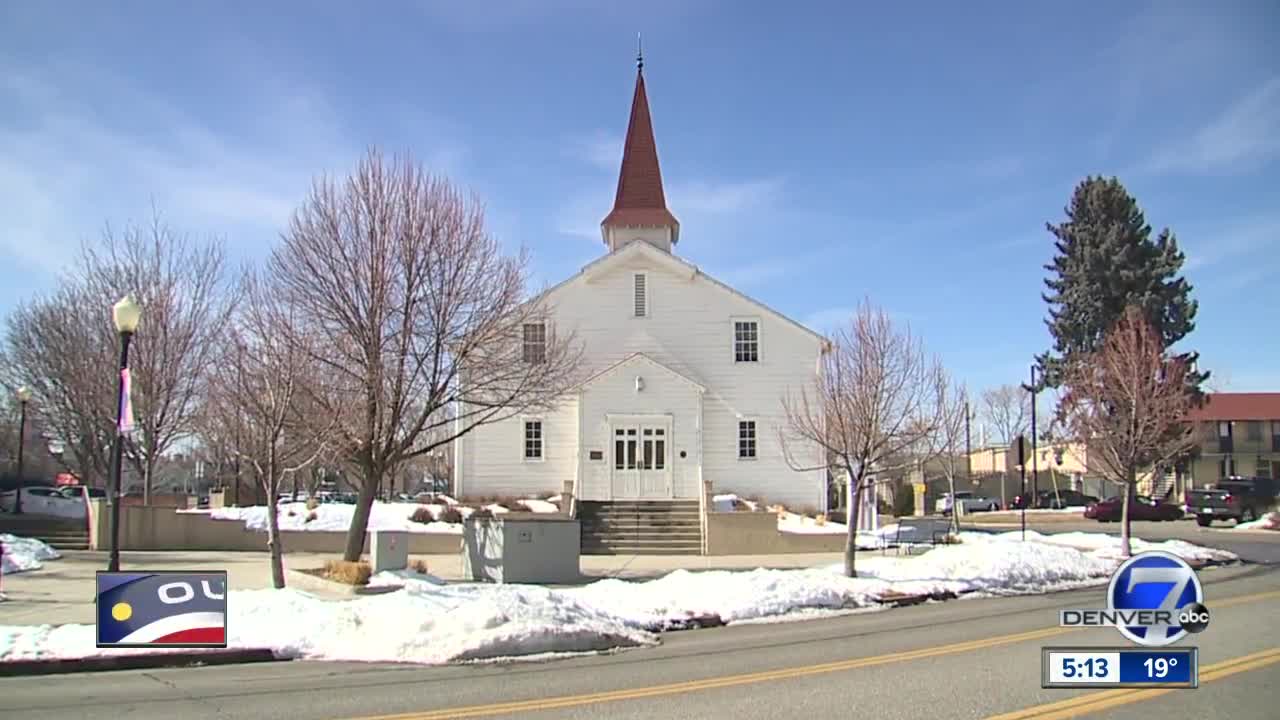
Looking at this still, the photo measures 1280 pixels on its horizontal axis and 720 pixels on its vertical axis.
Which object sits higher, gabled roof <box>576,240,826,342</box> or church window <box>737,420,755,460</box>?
gabled roof <box>576,240,826,342</box>

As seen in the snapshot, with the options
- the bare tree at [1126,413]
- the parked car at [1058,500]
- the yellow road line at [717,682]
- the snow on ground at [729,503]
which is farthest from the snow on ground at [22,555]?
the parked car at [1058,500]

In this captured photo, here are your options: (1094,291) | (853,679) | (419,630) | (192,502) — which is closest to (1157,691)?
(853,679)

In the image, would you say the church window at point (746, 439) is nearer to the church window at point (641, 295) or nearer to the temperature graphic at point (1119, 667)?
the church window at point (641, 295)

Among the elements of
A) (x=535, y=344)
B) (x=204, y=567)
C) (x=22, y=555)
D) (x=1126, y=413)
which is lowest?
(x=204, y=567)

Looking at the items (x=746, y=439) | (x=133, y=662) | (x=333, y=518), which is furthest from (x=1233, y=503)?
(x=133, y=662)

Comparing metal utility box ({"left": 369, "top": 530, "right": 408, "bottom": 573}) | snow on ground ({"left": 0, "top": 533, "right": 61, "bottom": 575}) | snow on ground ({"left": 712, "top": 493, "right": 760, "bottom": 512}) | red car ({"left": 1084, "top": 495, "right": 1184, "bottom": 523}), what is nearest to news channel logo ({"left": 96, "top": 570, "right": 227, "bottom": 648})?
metal utility box ({"left": 369, "top": 530, "right": 408, "bottom": 573})

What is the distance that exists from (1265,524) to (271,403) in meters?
36.3

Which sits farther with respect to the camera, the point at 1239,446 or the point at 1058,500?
the point at 1239,446

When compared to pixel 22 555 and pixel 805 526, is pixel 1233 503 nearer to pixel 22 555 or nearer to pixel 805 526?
pixel 805 526

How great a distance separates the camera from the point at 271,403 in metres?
16.8

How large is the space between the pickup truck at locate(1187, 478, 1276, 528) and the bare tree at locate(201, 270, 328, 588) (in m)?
35.5

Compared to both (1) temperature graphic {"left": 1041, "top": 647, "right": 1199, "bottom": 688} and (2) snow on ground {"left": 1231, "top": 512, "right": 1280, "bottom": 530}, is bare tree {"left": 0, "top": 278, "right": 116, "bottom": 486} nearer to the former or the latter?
(1) temperature graphic {"left": 1041, "top": 647, "right": 1199, "bottom": 688}

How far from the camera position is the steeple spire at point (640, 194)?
38656mm

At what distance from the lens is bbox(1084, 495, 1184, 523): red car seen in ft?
148
